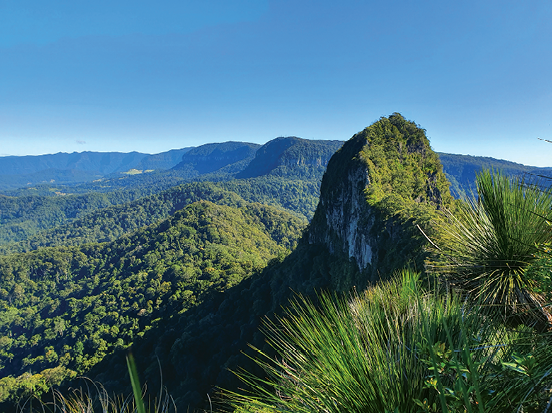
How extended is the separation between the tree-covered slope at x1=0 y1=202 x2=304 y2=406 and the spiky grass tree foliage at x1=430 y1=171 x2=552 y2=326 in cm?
5047

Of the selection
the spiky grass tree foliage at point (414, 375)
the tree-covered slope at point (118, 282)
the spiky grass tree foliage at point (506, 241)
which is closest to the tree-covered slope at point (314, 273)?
the tree-covered slope at point (118, 282)

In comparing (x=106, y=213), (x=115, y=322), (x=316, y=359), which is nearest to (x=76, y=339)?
(x=115, y=322)

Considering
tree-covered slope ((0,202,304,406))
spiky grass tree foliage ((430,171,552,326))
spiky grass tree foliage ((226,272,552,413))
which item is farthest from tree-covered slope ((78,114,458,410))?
spiky grass tree foliage ((226,272,552,413))

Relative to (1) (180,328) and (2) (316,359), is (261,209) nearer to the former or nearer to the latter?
(1) (180,328)

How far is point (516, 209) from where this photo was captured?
9.04ft

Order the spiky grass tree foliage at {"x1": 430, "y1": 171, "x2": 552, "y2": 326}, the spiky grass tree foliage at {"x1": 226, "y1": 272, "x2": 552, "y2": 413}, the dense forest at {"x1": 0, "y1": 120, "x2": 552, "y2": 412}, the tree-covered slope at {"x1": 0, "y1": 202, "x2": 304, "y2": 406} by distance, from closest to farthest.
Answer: the spiky grass tree foliage at {"x1": 226, "y1": 272, "x2": 552, "y2": 413}
the dense forest at {"x1": 0, "y1": 120, "x2": 552, "y2": 412}
the spiky grass tree foliage at {"x1": 430, "y1": 171, "x2": 552, "y2": 326}
the tree-covered slope at {"x1": 0, "y1": 202, "x2": 304, "y2": 406}

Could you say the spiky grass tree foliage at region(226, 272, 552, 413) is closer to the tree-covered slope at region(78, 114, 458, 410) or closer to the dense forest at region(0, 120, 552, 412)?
the dense forest at region(0, 120, 552, 412)

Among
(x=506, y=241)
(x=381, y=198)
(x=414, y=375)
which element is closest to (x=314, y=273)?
(x=381, y=198)

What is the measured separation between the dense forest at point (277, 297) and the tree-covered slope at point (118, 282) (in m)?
0.41

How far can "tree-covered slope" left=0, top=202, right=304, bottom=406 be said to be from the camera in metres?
50.4

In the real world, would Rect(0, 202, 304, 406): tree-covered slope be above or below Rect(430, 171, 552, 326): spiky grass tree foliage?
below

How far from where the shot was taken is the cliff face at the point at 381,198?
20.1 metres

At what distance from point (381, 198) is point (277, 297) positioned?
19.6 m

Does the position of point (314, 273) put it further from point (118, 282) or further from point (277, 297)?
point (118, 282)
